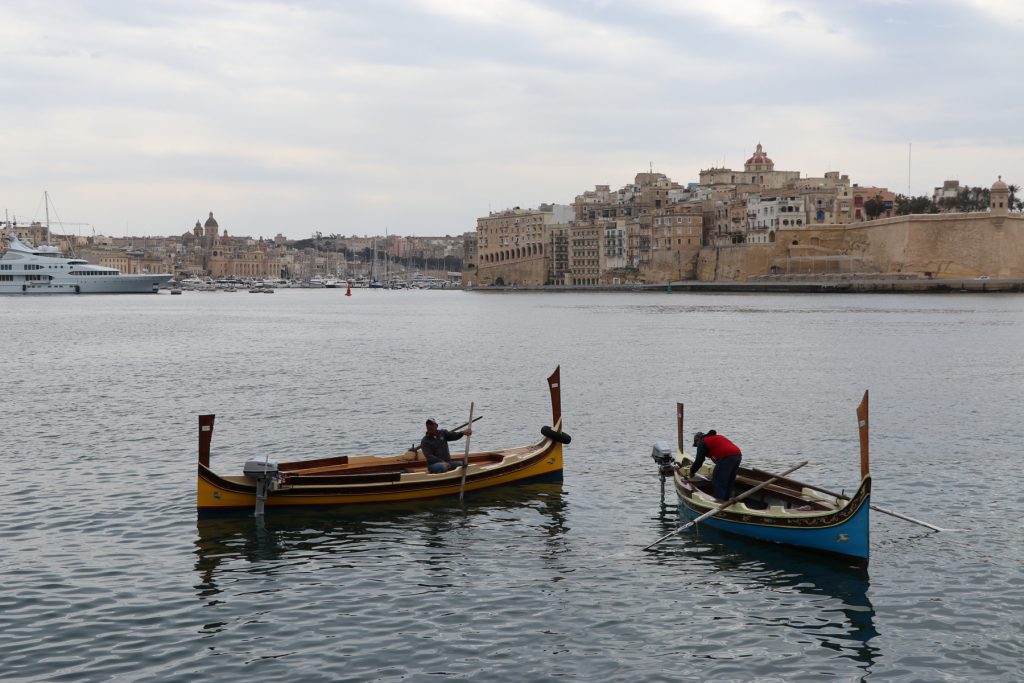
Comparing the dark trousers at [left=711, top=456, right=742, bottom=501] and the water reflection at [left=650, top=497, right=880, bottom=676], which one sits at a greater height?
the dark trousers at [left=711, top=456, right=742, bottom=501]

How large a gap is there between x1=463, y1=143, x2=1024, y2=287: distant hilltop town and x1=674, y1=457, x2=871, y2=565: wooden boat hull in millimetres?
110725

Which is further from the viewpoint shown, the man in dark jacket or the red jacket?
the man in dark jacket

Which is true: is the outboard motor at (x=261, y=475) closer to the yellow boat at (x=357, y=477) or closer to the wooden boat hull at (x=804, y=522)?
the yellow boat at (x=357, y=477)

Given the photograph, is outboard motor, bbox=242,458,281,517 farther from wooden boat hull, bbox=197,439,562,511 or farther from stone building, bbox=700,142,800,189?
stone building, bbox=700,142,800,189

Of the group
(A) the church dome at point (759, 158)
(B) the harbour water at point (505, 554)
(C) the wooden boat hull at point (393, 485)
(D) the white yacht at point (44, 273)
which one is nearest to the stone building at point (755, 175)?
(A) the church dome at point (759, 158)

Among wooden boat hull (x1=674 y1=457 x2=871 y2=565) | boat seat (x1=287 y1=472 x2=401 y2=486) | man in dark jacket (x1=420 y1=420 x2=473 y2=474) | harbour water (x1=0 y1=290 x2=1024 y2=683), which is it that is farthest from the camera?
man in dark jacket (x1=420 y1=420 x2=473 y2=474)

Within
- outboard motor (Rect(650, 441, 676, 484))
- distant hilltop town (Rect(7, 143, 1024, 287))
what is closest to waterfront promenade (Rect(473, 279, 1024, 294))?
distant hilltop town (Rect(7, 143, 1024, 287))

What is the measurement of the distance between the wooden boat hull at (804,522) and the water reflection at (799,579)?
0.16m

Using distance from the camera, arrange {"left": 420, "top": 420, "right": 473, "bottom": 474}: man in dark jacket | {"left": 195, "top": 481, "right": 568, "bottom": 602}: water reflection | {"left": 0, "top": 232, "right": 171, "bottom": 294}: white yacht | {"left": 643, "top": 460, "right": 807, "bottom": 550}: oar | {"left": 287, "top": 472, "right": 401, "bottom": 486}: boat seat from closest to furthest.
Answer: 1. {"left": 195, "top": 481, "right": 568, "bottom": 602}: water reflection
2. {"left": 643, "top": 460, "right": 807, "bottom": 550}: oar
3. {"left": 287, "top": 472, "right": 401, "bottom": 486}: boat seat
4. {"left": 420, "top": 420, "right": 473, "bottom": 474}: man in dark jacket
5. {"left": 0, "top": 232, "right": 171, "bottom": 294}: white yacht

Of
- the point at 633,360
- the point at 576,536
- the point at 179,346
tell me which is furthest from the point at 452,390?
the point at 179,346

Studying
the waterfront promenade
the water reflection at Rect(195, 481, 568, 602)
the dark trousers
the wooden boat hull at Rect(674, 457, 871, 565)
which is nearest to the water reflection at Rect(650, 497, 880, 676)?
the wooden boat hull at Rect(674, 457, 871, 565)

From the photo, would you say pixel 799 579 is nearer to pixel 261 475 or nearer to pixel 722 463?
pixel 722 463

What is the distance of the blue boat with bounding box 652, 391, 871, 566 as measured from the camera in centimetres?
1370

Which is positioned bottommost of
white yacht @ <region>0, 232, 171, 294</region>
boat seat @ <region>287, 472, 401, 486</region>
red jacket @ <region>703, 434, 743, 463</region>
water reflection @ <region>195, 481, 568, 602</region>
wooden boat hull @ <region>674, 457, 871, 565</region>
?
water reflection @ <region>195, 481, 568, 602</region>
